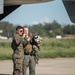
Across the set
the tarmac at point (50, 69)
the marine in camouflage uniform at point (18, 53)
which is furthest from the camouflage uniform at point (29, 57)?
the tarmac at point (50, 69)

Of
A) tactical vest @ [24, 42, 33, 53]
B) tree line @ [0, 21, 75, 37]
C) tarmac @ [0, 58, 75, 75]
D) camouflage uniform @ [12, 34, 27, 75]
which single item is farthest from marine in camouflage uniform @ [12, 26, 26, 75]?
tree line @ [0, 21, 75, 37]

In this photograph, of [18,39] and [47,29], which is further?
[47,29]

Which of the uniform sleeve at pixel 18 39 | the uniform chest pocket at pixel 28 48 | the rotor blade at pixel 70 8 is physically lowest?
the uniform chest pocket at pixel 28 48

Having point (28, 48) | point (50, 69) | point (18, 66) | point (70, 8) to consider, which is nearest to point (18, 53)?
point (18, 66)

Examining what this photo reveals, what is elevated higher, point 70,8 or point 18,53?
point 70,8

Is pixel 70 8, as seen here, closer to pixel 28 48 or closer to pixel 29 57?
pixel 28 48

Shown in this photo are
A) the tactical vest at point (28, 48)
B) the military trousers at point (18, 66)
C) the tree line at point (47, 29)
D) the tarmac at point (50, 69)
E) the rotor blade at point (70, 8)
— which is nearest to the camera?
the rotor blade at point (70, 8)

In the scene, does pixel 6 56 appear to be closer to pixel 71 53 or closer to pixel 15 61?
pixel 71 53

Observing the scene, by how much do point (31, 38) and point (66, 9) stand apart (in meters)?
2.12

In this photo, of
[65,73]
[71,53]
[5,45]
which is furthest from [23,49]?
[5,45]

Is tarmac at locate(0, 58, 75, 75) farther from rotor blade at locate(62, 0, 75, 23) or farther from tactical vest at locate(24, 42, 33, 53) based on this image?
rotor blade at locate(62, 0, 75, 23)

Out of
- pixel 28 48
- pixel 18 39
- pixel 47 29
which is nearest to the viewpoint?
pixel 18 39

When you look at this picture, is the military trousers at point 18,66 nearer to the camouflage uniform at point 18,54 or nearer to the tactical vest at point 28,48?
the camouflage uniform at point 18,54

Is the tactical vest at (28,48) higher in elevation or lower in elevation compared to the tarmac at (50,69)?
higher
